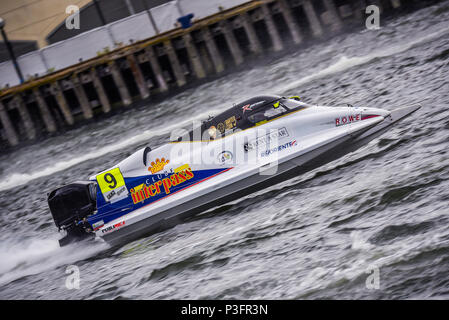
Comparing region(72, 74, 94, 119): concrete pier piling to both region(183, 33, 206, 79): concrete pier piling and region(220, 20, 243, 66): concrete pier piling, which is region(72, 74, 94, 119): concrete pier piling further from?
region(220, 20, 243, 66): concrete pier piling

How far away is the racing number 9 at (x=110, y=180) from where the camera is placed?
36.6 feet

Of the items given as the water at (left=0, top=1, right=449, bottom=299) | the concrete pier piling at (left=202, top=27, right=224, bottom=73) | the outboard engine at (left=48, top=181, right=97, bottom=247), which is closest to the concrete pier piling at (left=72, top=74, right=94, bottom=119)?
the water at (left=0, top=1, right=449, bottom=299)

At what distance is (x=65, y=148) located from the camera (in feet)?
71.3

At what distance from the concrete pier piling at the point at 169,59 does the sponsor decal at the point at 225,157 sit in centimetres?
1293

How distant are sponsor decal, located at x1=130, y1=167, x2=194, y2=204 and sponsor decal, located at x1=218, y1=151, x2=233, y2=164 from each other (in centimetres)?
67

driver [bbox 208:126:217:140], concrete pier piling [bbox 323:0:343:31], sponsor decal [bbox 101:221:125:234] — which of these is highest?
concrete pier piling [bbox 323:0:343:31]

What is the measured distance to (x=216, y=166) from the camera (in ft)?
36.4

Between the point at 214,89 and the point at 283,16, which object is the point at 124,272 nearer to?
the point at 214,89

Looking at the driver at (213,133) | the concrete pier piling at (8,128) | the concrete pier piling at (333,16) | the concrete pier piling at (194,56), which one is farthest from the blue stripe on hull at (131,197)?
the concrete pier piling at (333,16)

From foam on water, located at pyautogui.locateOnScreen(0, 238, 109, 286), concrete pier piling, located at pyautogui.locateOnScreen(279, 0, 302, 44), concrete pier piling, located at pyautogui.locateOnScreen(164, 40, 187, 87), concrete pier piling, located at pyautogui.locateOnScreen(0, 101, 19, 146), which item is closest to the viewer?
foam on water, located at pyautogui.locateOnScreen(0, 238, 109, 286)

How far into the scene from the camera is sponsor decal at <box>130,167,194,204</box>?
1113 centimetres

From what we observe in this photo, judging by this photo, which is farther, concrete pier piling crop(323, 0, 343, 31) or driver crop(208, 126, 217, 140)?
concrete pier piling crop(323, 0, 343, 31)

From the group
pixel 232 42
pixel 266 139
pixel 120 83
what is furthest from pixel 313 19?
pixel 266 139
